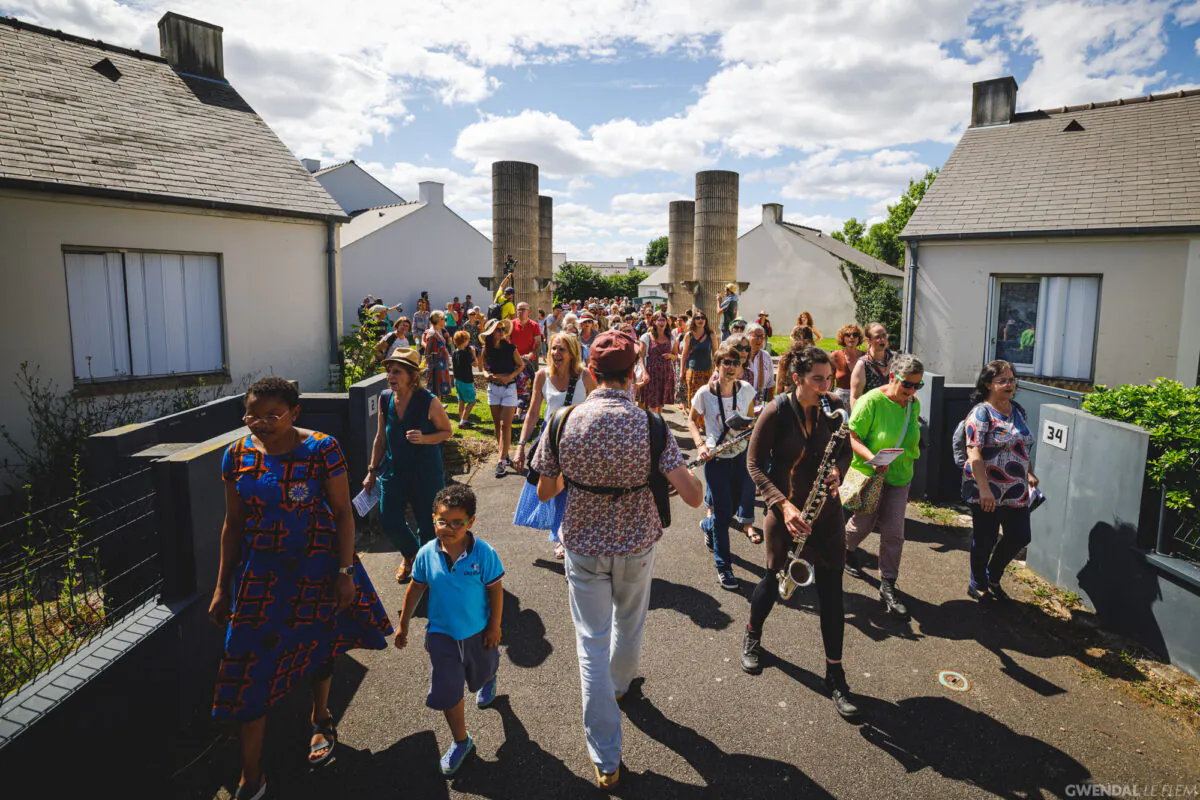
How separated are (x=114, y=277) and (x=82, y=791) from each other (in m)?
8.06

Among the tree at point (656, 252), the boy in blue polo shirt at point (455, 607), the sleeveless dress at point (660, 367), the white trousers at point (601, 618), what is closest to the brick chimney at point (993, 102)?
the sleeveless dress at point (660, 367)

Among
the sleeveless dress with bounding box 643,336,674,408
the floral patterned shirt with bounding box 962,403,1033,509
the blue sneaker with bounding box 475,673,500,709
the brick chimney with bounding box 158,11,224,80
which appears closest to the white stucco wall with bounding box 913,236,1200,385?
the sleeveless dress with bounding box 643,336,674,408

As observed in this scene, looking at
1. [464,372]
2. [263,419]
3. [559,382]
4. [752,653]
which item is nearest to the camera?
[263,419]

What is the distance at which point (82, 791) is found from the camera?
3.12 m

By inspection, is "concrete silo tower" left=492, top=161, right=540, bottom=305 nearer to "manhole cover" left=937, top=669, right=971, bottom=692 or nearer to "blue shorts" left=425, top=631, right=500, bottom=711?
"manhole cover" left=937, top=669, right=971, bottom=692

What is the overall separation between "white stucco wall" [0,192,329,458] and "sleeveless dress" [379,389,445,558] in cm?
600

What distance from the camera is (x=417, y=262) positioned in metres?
31.5

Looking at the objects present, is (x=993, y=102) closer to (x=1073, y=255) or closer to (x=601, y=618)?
(x=1073, y=255)

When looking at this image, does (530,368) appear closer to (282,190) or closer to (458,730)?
(282,190)

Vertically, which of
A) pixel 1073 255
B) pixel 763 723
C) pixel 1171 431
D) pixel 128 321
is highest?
pixel 1073 255

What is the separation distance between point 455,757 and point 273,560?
53.4 inches

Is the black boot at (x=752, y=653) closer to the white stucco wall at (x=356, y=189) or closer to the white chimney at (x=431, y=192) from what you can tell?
the white chimney at (x=431, y=192)

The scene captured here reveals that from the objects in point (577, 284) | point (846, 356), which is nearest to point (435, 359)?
point (846, 356)

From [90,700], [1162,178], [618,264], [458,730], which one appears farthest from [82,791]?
[618,264]
